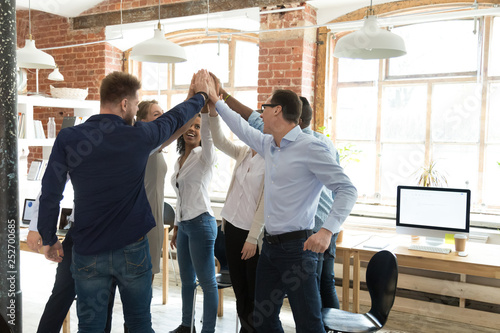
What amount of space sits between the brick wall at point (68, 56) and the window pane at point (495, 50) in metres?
4.61

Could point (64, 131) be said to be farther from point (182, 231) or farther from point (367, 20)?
point (367, 20)

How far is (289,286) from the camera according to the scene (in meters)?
2.27

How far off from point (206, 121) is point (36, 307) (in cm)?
252

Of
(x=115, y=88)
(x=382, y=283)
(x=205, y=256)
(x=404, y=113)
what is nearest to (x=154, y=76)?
(x=404, y=113)

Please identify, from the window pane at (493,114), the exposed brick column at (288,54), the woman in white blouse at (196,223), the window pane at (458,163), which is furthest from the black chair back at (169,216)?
the window pane at (493,114)

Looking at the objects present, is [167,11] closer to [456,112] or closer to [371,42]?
[456,112]

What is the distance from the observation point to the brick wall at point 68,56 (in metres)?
6.56

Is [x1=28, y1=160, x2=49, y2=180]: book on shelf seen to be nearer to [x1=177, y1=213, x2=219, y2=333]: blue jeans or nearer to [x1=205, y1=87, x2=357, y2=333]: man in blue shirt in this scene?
[x1=177, y1=213, x2=219, y2=333]: blue jeans

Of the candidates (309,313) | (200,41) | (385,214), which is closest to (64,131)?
(309,313)

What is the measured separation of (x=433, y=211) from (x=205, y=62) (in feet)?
12.3

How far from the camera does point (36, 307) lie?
13.9 ft

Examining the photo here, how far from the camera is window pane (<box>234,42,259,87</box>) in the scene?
6129 mm

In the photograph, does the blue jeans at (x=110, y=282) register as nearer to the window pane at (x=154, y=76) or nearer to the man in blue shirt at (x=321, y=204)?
the man in blue shirt at (x=321, y=204)

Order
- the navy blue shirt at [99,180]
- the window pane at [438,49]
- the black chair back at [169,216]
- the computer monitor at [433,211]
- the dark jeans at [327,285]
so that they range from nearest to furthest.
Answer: the navy blue shirt at [99,180] → the dark jeans at [327,285] → the computer monitor at [433,211] → the black chair back at [169,216] → the window pane at [438,49]
